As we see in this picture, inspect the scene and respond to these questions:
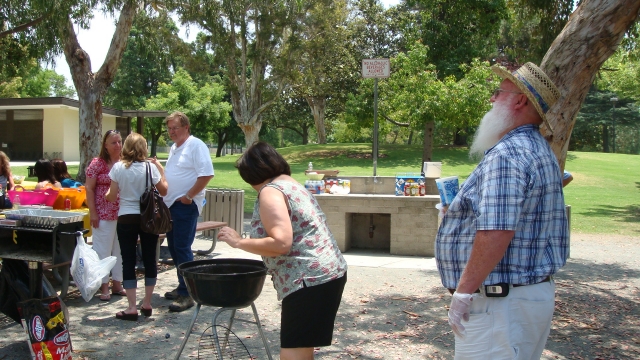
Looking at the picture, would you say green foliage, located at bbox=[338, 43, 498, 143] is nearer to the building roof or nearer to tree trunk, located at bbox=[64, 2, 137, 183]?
tree trunk, located at bbox=[64, 2, 137, 183]

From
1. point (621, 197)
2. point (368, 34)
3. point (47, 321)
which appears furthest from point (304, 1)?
point (47, 321)

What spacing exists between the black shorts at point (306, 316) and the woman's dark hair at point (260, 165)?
2.12 ft

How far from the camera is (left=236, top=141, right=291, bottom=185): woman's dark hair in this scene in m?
3.16

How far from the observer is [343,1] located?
33.5 metres

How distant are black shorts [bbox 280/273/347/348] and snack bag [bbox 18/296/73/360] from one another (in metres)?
1.88

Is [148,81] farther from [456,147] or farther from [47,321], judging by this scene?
[47,321]

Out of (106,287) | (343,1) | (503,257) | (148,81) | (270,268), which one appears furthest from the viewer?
(148,81)

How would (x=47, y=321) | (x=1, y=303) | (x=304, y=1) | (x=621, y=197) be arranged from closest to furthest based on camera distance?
1. (x=47, y=321)
2. (x=1, y=303)
3. (x=621, y=197)
4. (x=304, y=1)

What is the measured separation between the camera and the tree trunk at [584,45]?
15.8ft

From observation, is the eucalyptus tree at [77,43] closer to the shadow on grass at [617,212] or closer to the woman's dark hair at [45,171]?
the woman's dark hair at [45,171]

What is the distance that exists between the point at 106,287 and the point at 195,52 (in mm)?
24797

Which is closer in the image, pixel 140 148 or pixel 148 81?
pixel 140 148

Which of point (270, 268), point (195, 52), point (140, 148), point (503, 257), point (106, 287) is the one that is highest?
point (195, 52)

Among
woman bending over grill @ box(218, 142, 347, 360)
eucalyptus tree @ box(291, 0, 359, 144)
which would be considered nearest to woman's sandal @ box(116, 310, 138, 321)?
woman bending over grill @ box(218, 142, 347, 360)
